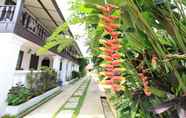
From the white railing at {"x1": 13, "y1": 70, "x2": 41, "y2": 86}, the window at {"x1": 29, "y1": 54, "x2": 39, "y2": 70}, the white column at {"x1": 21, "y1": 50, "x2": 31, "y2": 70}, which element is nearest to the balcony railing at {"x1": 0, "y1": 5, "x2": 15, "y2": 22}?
the white railing at {"x1": 13, "y1": 70, "x2": 41, "y2": 86}

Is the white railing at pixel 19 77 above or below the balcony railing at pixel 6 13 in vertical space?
below

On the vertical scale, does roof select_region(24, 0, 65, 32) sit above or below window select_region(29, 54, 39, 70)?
above

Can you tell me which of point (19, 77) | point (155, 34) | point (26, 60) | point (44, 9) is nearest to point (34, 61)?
point (26, 60)

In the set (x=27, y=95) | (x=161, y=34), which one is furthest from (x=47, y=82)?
(x=161, y=34)

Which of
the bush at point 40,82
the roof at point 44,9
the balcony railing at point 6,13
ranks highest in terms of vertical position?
the roof at point 44,9

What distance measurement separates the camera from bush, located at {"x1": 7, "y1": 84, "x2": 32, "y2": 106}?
6727 millimetres

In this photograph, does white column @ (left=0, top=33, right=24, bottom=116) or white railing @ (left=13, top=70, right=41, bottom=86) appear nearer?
white column @ (left=0, top=33, right=24, bottom=116)

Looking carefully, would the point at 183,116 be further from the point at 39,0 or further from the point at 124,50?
the point at 39,0

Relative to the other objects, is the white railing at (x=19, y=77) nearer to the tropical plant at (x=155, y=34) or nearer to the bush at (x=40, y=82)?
the bush at (x=40, y=82)

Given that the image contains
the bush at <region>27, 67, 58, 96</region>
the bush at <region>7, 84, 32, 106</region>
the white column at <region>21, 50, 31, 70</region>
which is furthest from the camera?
the white column at <region>21, 50, 31, 70</region>

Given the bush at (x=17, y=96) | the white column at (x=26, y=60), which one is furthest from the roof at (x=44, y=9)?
the bush at (x=17, y=96)

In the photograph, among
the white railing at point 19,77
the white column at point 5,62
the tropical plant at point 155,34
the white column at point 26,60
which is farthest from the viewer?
the white column at point 26,60

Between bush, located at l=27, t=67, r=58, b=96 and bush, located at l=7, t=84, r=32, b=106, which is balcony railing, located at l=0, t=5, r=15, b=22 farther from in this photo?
bush, located at l=27, t=67, r=58, b=96

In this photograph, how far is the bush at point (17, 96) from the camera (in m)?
6.73
